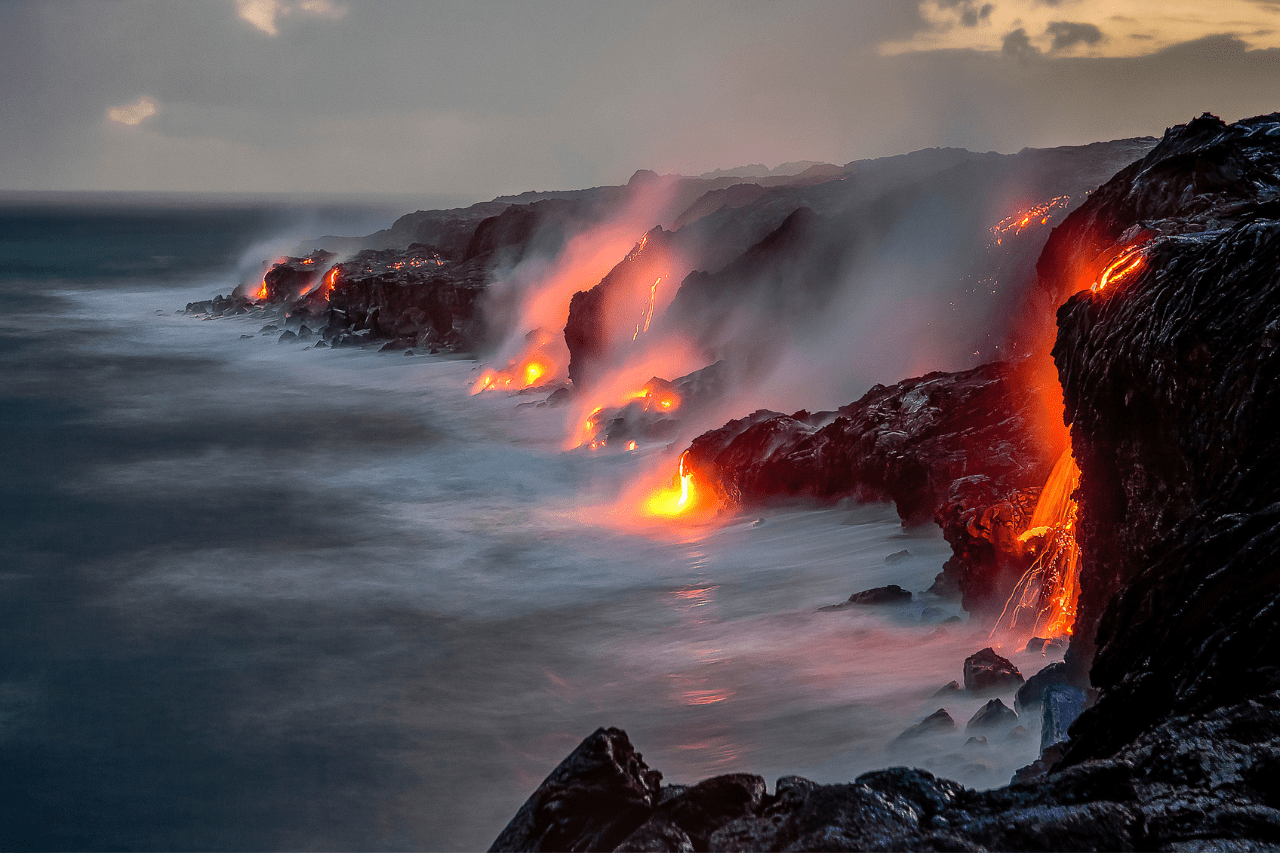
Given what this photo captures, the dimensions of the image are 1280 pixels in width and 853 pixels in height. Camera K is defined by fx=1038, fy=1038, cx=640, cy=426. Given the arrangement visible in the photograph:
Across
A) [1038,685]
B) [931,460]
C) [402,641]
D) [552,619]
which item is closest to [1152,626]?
[1038,685]

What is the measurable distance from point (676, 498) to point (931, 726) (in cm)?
1001

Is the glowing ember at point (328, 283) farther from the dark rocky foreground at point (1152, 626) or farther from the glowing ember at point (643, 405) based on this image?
the dark rocky foreground at point (1152, 626)

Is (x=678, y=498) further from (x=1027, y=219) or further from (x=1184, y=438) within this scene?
(x=1184, y=438)

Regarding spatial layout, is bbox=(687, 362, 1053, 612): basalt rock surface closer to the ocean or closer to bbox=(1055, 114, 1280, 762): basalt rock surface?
the ocean

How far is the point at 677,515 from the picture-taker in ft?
62.1

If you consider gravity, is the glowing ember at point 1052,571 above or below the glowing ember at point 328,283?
below

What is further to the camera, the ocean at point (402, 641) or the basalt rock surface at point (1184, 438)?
the ocean at point (402, 641)

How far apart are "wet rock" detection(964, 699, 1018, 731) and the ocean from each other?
205 millimetres

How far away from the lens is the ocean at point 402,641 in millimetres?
10609

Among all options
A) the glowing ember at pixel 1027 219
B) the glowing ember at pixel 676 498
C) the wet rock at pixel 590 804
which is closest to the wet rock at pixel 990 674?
the wet rock at pixel 590 804

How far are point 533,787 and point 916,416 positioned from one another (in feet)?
26.9

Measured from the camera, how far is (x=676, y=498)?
1945cm

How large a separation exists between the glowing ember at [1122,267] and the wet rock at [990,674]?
3696 millimetres

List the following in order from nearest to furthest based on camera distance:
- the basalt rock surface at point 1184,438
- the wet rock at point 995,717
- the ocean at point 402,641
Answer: the basalt rock surface at point 1184,438, the wet rock at point 995,717, the ocean at point 402,641
